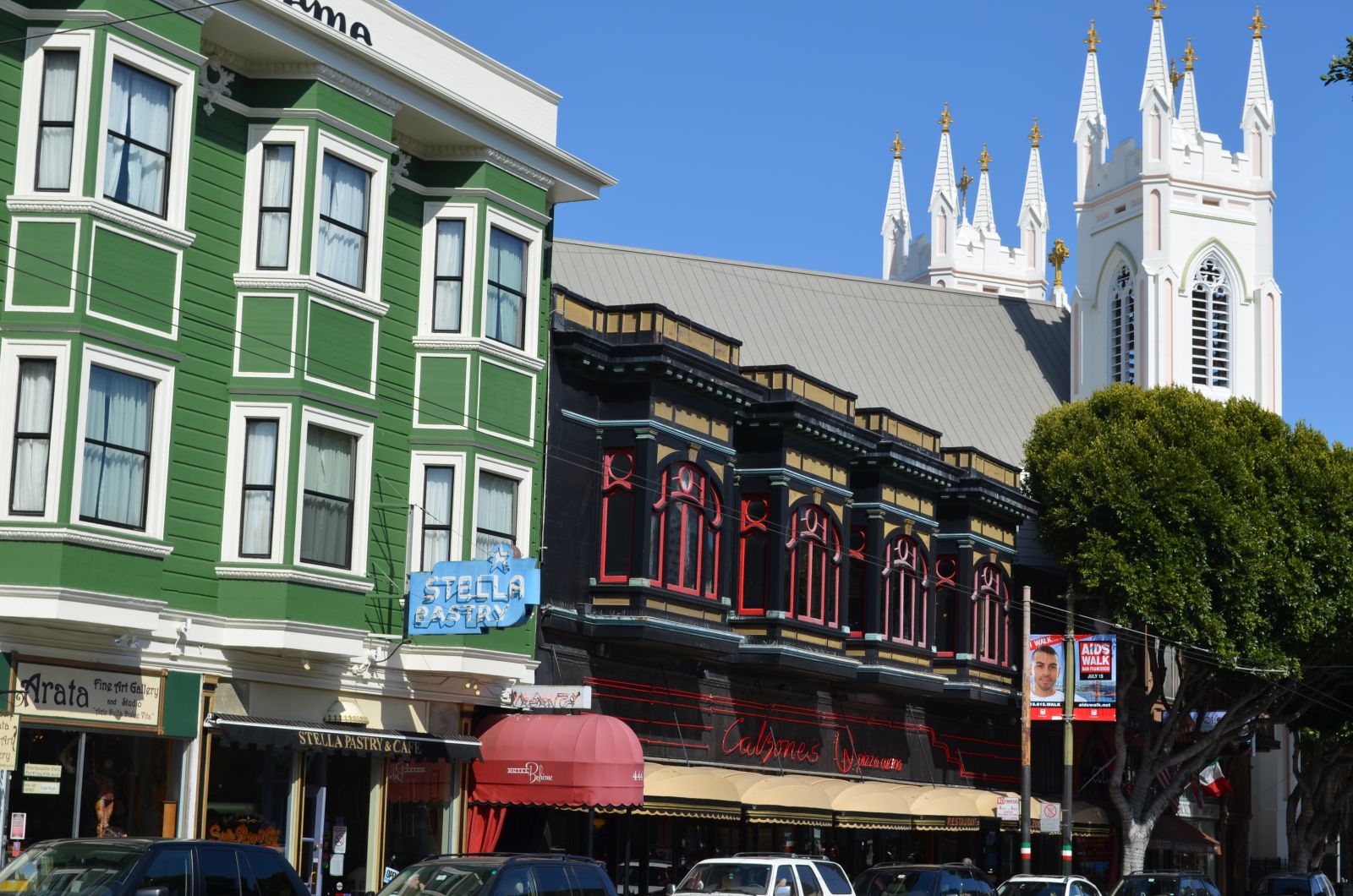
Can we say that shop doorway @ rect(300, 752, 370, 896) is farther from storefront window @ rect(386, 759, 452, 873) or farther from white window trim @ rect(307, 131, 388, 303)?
white window trim @ rect(307, 131, 388, 303)

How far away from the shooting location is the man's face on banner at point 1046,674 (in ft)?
154

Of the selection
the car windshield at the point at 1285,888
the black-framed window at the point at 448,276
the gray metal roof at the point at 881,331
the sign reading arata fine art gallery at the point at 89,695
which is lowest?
the car windshield at the point at 1285,888

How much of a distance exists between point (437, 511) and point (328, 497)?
10.1ft

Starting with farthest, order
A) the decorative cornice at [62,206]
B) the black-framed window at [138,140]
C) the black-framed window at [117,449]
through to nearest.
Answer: the black-framed window at [138,140] → the black-framed window at [117,449] → the decorative cornice at [62,206]

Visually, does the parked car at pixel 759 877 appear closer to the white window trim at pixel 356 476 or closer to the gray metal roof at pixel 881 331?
the white window trim at pixel 356 476

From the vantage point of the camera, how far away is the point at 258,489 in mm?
25172

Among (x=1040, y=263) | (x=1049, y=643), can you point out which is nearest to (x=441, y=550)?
(x=1049, y=643)

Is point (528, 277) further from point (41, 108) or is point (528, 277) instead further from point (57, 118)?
point (41, 108)

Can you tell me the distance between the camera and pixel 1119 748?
2030 inches

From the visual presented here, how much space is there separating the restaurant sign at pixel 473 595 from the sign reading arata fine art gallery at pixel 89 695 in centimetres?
463

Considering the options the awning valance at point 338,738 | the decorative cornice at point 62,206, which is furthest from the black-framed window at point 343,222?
the awning valance at point 338,738

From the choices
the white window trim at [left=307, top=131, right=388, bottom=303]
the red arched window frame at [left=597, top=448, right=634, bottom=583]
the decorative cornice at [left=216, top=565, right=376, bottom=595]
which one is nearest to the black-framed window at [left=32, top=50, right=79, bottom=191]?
the white window trim at [left=307, top=131, right=388, bottom=303]

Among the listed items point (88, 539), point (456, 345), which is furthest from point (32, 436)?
point (456, 345)

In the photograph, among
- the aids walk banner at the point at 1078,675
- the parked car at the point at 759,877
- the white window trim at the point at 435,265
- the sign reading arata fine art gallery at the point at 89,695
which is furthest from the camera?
the aids walk banner at the point at 1078,675
